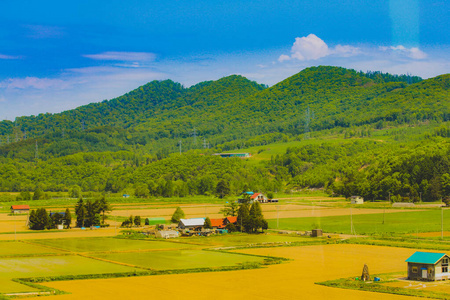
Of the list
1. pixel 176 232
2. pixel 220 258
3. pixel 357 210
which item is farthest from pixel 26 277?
pixel 357 210

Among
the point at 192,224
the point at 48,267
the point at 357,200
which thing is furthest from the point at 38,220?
the point at 357,200

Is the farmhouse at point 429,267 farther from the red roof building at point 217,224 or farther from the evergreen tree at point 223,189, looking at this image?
the evergreen tree at point 223,189

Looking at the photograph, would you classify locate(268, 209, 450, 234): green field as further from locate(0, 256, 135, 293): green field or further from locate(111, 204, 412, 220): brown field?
locate(0, 256, 135, 293): green field

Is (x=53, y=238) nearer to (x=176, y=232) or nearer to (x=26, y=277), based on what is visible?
(x=176, y=232)

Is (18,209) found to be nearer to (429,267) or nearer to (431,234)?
(431,234)

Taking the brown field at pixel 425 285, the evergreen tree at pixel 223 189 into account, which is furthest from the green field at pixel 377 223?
the evergreen tree at pixel 223 189

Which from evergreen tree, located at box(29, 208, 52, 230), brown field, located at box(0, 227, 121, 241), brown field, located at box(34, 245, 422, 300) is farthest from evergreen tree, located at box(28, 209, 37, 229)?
brown field, located at box(34, 245, 422, 300)
